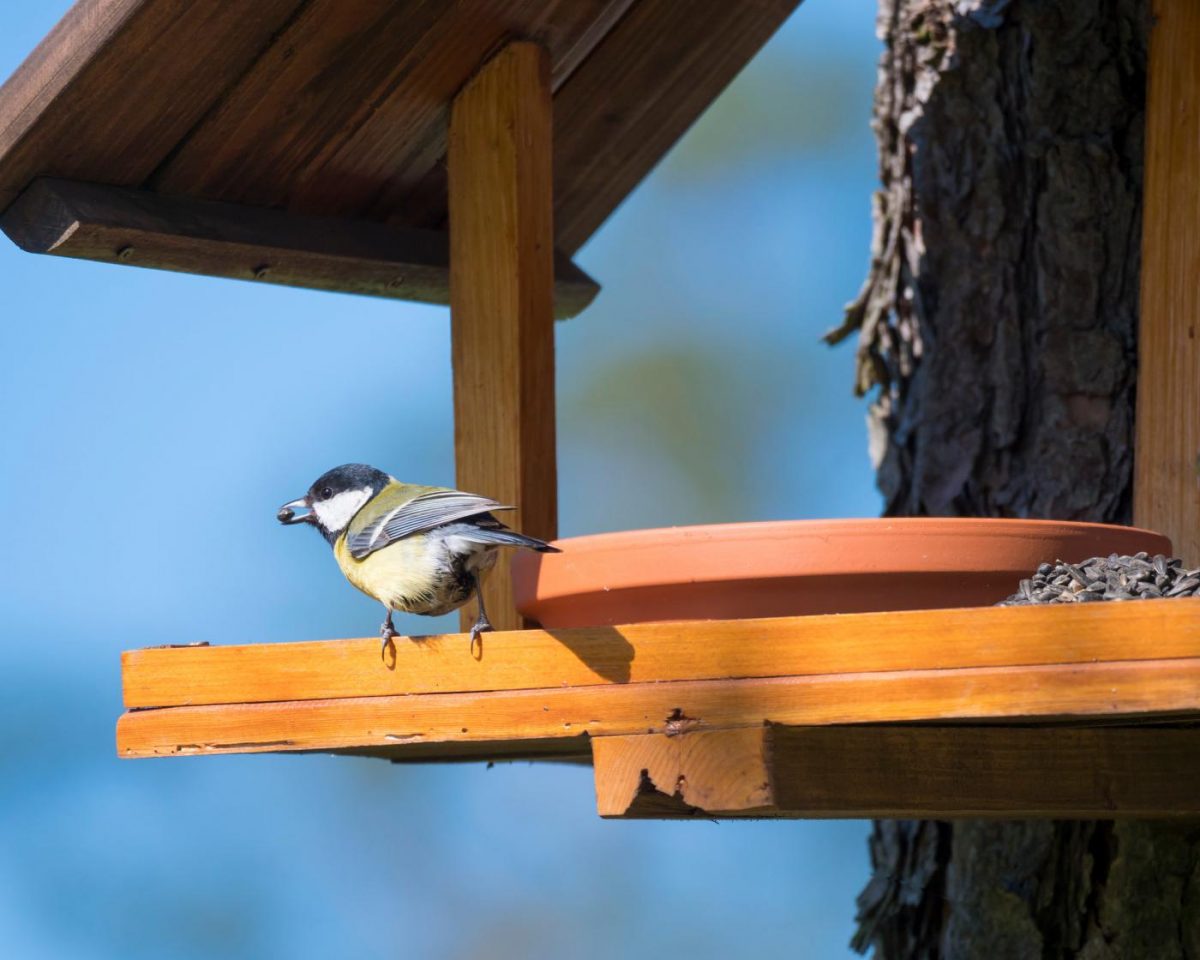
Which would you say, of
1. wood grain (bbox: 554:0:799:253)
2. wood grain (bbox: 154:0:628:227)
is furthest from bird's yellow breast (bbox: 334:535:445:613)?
wood grain (bbox: 554:0:799:253)

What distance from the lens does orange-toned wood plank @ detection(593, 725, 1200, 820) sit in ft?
4.91

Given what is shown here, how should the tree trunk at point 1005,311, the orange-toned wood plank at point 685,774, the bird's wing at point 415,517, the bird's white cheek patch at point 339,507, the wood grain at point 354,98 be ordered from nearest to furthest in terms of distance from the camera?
the orange-toned wood plank at point 685,774 → the bird's wing at point 415,517 → the wood grain at point 354,98 → the bird's white cheek patch at point 339,507 → the tree trunk at point 1005,311

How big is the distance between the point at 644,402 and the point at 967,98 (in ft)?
7.82

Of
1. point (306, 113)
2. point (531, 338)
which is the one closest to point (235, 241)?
point (306, 113)

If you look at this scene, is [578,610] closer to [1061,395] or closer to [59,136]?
[59,136]

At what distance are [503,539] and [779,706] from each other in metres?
0.42

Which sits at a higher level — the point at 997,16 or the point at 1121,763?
the point at 997,16

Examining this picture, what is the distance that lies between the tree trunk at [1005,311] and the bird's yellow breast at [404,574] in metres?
1.15

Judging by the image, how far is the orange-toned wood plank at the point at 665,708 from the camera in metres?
1.37

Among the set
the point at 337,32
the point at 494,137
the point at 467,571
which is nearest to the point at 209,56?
the point at 337,32

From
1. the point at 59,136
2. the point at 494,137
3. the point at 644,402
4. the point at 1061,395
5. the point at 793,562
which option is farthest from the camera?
the point at 644,402

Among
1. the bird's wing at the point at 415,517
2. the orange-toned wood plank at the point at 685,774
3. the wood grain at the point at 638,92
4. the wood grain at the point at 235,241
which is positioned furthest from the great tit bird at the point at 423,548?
the wood grain at the point at 638,92

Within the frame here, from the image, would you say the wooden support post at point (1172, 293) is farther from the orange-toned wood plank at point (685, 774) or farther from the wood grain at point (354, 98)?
the orange-toned wood plank at point (685, 774)

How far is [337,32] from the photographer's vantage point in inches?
80.4
